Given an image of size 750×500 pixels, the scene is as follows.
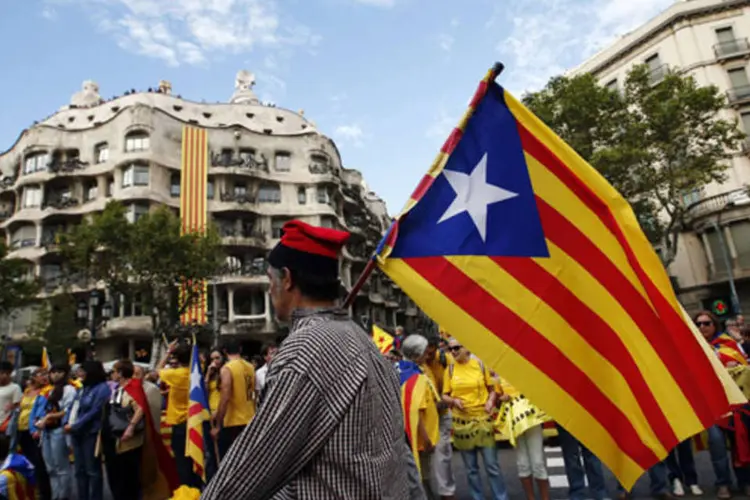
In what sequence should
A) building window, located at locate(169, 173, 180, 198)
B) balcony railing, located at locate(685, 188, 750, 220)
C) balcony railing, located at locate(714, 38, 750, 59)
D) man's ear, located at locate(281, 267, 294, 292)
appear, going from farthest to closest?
1. building window, located at locate(169, 173, 180, 198)
2. balcony railing, located at locate(714, 38, 750, 59)
3. balcony railing, located at locate(685, 188, 750, 220)
4. man's ear, located at locate(281, 267, 294, 292)

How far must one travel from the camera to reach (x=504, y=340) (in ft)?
9.40

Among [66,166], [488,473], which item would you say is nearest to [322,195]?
[66,166]

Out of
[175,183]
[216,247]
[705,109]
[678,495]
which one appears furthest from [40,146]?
[678,495]

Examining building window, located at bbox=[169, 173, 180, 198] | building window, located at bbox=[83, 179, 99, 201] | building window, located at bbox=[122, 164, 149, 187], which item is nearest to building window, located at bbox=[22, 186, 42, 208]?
building window, located at bbox=[83, 179, 99, 201]

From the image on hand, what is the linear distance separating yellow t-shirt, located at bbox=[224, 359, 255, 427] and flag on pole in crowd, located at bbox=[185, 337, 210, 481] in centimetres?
34

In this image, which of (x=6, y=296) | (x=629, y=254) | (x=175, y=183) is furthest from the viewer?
(x=175, y=183)

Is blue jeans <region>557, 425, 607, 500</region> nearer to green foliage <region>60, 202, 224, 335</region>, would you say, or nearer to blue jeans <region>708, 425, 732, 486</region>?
blue jeans <region>708, 425, 732, 486</region>

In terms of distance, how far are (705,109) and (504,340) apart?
25.4 m

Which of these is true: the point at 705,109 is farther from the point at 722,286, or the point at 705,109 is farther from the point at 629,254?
the point at 629,254

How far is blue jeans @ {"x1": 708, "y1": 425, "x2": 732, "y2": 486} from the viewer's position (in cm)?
575

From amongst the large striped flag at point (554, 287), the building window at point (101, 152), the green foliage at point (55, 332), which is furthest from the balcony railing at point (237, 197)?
the large striped flag at point (554, 287)

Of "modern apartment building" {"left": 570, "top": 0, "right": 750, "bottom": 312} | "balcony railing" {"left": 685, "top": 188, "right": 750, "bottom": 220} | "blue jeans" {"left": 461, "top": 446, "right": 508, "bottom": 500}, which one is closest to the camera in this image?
"blue jeans" {"left": 461, "top": 446, "right": 508, "bottom": 500}

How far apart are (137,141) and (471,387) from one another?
36720 mm

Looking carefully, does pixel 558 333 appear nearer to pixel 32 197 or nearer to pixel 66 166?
pixel 66 166
